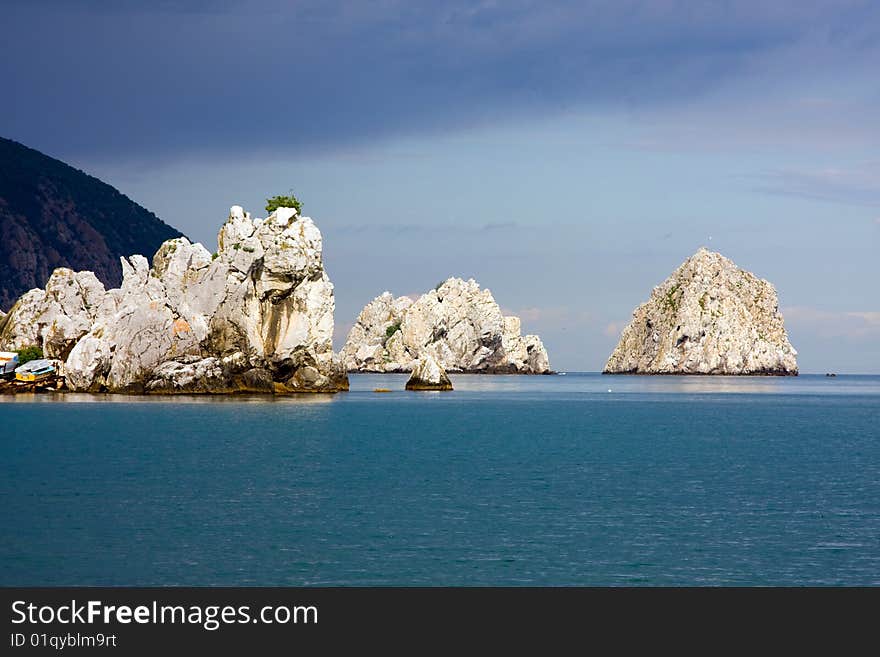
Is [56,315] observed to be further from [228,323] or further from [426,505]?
[426,505]

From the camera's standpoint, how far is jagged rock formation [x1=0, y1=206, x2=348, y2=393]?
129 metres

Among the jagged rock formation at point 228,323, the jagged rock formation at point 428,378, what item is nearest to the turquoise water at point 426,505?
the jagged rock formation at point 228,323

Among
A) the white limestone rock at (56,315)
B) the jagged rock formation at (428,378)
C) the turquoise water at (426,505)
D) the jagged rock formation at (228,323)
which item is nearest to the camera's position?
the turquoise water at (426,505)

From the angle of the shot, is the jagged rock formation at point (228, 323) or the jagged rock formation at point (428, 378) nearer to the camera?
the jagged rock formation at point (228, 323)

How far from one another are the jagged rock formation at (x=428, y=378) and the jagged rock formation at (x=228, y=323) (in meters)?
39.1

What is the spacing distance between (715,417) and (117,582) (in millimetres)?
A: 98388

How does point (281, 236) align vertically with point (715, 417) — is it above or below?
above

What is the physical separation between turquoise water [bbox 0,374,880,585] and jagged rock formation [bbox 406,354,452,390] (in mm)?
89843

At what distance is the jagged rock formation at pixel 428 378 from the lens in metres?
183

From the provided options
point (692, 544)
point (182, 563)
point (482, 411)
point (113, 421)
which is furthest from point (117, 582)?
point (482, 411)

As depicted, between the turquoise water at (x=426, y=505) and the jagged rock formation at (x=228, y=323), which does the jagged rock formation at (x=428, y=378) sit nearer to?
the jagged rock formation at (x=228, y=323)

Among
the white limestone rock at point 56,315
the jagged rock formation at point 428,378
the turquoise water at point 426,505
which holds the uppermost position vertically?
the white limestone rock at point 56,315

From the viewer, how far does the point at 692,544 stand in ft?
119
